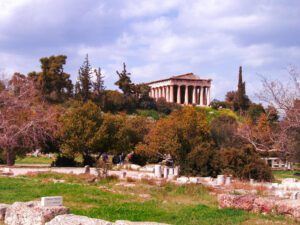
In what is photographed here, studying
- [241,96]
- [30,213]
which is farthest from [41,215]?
[241,96]

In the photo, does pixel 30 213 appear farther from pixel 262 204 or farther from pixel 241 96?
pixel 241 96

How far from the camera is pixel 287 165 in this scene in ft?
189

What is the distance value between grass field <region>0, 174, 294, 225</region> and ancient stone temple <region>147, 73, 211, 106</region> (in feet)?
280

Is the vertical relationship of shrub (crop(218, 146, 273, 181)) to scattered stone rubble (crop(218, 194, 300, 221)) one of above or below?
above

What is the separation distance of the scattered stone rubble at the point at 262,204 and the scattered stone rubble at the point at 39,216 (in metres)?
6.09

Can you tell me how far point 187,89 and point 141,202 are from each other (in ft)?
315

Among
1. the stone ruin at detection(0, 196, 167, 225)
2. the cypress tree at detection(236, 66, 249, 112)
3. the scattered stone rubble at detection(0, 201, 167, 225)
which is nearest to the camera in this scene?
the scattered stone rubble at detection(0, 201, 167, 225)

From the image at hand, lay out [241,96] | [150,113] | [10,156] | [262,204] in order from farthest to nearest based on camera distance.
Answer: [241,96] → [150,113] → [10,156] → [262,204]

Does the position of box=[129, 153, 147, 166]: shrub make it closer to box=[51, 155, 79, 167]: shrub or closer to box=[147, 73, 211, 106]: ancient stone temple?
box=[51, 155, 79, 167]: shrub

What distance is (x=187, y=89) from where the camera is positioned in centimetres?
11262

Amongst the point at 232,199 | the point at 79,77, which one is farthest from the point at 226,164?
the point at 79,77

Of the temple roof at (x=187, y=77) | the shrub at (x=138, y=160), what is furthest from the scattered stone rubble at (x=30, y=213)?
the temple roof at (x=187, y=77)

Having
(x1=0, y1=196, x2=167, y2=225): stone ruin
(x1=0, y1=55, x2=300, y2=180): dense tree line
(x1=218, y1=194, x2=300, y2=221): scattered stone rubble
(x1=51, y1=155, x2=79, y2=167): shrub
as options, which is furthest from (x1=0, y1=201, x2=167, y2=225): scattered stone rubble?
(x1=51, y1=155, x2=79, y2=167): shrub

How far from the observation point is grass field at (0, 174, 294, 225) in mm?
13180
